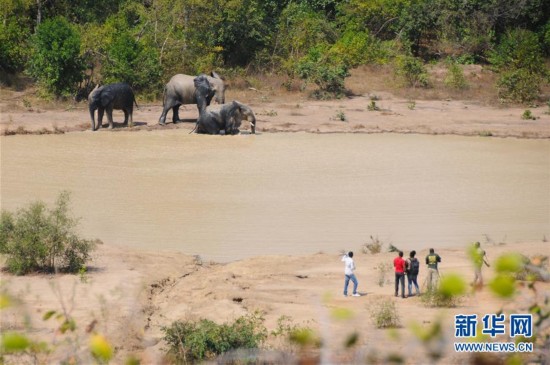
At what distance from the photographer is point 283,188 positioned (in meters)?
22.8

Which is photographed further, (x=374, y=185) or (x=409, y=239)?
(x=374, y=185)

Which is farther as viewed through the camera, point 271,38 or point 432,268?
point 271,38

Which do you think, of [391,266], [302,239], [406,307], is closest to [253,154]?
[302,239]

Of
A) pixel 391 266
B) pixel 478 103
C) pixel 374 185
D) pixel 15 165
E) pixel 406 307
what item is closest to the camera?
pixel 406 307

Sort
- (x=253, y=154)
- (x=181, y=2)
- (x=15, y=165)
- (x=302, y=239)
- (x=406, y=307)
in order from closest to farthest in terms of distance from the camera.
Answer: (x=406, y=307) < (x=302, y=239) < (x=15, y=165) < (x=253, y=154) < (x=181, y=2)

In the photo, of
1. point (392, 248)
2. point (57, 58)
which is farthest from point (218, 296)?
point (57, 58)

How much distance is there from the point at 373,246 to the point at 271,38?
23155 mm

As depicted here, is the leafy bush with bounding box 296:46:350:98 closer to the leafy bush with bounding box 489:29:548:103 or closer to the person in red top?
the leafy bush with bounding box 489:29:548:103

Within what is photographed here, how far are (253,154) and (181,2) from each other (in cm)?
1295

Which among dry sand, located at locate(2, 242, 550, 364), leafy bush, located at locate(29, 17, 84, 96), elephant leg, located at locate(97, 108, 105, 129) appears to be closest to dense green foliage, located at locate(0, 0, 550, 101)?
leafy bush, located at locate(29, 17, 84, 96)

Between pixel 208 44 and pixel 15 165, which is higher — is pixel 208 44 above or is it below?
above

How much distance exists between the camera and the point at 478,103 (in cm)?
3569

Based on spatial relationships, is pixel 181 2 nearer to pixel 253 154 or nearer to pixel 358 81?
pixel 358 81

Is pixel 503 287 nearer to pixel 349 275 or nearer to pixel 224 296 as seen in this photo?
pixel 349 275
